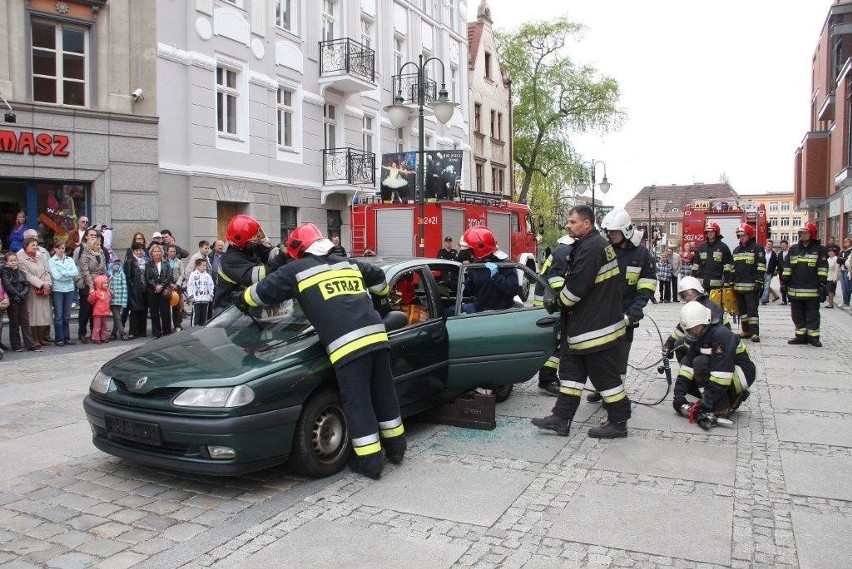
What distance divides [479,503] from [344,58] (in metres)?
19.6

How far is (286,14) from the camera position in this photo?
2092 cm

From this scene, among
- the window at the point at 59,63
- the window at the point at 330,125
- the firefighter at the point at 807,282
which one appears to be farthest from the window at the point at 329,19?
the firefighter at the point at 807,282

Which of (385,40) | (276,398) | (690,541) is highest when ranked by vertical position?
(385,40)

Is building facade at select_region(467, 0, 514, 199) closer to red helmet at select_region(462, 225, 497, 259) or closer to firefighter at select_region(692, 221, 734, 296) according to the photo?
firefighter at select_region(692, 221, 734, 296)

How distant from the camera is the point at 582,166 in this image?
41.4m

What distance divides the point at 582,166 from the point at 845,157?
49.4 feet

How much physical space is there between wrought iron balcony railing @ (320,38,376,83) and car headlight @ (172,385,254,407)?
60.5 ft

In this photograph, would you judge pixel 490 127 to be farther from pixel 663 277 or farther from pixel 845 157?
pixel 663 277

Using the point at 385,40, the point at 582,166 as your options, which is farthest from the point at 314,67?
the point at 582,166

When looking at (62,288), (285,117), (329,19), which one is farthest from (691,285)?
(329,19)

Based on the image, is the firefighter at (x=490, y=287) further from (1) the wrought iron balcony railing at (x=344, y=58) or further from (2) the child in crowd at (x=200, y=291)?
(1) the wrought iron balcony railing at (x=344, y=58)

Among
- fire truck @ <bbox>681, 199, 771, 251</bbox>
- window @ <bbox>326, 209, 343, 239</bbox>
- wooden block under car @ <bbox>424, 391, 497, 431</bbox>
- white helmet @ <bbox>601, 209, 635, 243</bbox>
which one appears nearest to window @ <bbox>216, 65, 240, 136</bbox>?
window @ <bbox>326, 209, 343, 239</bbox>

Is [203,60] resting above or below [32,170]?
above

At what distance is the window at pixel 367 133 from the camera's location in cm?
2470
